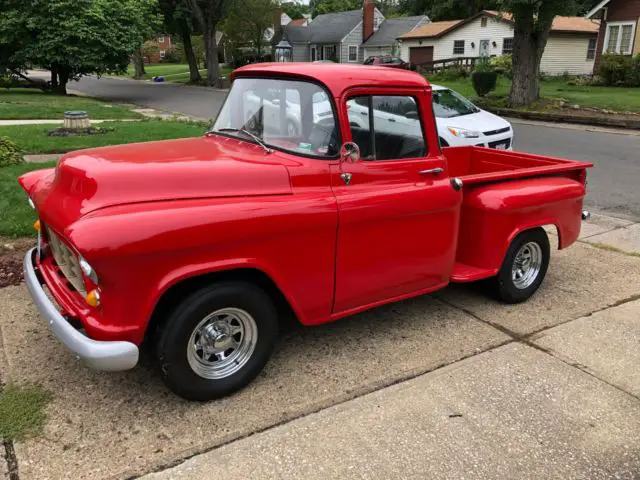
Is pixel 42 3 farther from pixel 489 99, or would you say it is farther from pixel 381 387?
pixel 381 387

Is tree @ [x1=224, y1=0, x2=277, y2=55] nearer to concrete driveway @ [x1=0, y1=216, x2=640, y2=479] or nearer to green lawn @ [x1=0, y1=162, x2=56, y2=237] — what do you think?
green lawn @ [x1=0, y1=162, x2=56, y2=237]

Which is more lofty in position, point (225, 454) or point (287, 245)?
point (287, 245)

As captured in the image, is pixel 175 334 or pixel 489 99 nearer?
pixel 175 334

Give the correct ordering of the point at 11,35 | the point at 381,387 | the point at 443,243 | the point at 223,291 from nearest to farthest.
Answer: the point at 223,291 → the point at 381,387 → the point at 443,243 → the point at 11,35

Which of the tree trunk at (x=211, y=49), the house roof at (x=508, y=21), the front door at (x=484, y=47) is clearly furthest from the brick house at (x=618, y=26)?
the tree trunk at (x=211, y=49)

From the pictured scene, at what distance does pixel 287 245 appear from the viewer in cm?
317

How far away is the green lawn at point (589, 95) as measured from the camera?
2007 cm

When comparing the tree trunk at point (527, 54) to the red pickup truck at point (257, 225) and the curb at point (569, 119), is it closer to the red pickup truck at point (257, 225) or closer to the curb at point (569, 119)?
the curb at point (569, 119)

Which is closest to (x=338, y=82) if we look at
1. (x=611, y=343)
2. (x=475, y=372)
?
(x=475, y=372)

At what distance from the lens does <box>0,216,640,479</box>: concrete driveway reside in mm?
2740

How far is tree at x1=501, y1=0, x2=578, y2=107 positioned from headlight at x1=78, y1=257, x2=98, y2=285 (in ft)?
58.3

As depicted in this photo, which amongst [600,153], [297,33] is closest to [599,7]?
[600,153]

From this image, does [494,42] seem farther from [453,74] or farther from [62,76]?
[62,76]

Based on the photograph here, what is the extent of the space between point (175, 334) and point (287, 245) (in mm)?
774
